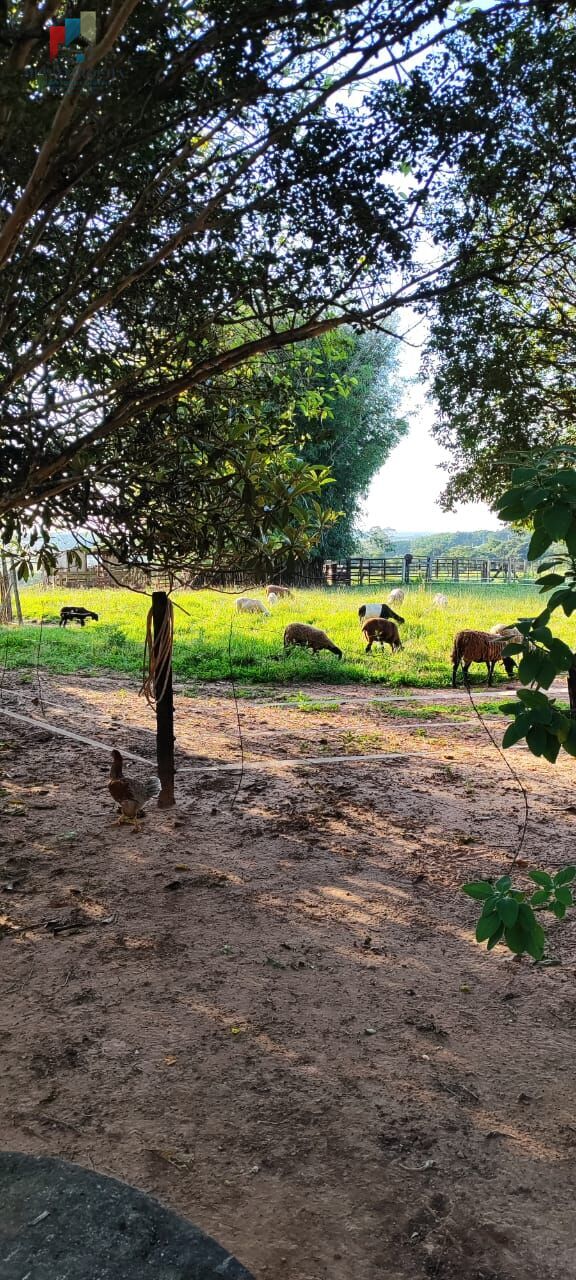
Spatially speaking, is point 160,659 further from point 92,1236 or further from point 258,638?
point 258,638

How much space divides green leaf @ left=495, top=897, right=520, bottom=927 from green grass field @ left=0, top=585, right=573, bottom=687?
9.55 m

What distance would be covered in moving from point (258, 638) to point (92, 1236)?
12.6 metres

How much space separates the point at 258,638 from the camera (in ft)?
45.5

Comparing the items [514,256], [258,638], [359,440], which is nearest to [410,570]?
[359,440]

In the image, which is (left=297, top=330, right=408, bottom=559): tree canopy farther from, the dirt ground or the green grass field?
the dirt ground

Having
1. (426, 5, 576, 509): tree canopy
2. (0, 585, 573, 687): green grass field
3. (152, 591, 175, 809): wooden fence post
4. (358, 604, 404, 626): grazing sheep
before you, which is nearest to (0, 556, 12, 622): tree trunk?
(0, 585, 573, 687): green grass field

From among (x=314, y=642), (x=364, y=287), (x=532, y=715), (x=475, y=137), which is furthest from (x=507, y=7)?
(x=314, y=642)

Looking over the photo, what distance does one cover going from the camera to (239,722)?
26.9 ft

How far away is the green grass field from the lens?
1158 cm

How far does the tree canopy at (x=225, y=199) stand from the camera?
2785 mm

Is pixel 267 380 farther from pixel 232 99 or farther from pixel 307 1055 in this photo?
pixel 307 1055

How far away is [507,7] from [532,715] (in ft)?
10.9

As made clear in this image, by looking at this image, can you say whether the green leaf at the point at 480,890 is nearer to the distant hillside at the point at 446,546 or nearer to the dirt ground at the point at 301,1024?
the dirt ground at the point at 301,1024

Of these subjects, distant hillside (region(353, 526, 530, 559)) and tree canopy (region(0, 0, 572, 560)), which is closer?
tree canopy (region(0, 0, 572, 560))
